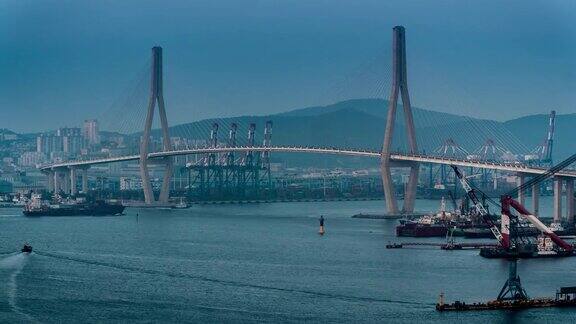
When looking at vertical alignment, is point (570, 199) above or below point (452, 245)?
above

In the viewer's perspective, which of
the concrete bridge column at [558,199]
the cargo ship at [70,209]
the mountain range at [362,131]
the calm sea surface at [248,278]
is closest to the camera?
the calm sea surface at [248,278]

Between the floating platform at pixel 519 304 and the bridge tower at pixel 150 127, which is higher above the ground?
the bridge tower at pixel 150 127

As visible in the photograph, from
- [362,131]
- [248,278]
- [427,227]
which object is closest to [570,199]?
[427,227]

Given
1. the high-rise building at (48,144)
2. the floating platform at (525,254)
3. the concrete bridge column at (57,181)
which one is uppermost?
the high-rise building at (48,144)

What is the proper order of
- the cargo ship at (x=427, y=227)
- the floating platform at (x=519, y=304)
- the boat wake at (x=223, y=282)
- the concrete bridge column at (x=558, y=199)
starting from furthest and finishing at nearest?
1. the concrete bridge column at (x=558, y=199)
2. the cargo ship at (x=427, y=227)
3. the boat wake at (x=223, y=282)
4. the floating platform at (x=519, y=304)

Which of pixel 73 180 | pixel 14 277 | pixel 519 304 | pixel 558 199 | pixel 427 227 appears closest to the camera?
pixel 519 304

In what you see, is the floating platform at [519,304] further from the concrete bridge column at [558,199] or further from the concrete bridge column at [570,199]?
the concrete bridge column at [558,199]

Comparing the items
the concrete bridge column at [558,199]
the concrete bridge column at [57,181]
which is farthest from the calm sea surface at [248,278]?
the concrete bridge column at [57,181]

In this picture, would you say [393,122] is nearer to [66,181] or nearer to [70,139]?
[66,181]
